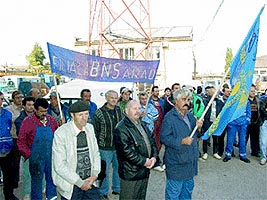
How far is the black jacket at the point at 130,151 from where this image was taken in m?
3.50

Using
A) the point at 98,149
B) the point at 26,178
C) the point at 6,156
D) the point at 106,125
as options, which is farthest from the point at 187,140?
the point at 6,156

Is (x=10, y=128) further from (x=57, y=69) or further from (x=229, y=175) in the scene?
(x=229, y=175)

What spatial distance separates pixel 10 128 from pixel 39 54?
197 ft

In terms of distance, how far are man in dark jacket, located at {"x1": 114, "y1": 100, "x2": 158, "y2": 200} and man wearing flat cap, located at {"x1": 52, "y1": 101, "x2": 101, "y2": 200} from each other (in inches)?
12.0

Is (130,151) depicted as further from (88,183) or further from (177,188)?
(177,188)

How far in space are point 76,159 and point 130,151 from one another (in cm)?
59

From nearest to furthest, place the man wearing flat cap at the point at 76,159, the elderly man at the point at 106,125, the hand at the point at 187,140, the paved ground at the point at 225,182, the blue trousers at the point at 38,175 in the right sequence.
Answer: the man wearing flat cap at the point at 76,159
the hand at the point at 187,140
the blue trousers at the point at 38,175
the elderly man at the point at 106,125
the paved ground at the point at 225,182

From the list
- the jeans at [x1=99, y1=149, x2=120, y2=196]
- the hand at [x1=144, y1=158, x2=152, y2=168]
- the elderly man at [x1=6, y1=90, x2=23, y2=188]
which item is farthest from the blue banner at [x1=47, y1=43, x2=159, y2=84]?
the hand at [x1=144, y1=158, x2=152, y2=168]

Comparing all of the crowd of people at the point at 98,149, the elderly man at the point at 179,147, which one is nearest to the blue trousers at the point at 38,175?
the crowd of people at the point at 98,149

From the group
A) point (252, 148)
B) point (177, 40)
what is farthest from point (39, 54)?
point (252, 148)

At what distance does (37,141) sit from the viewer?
4.22 metres

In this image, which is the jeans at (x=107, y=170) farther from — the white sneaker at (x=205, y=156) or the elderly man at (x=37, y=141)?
the white sneaker at (x=205, y=156)

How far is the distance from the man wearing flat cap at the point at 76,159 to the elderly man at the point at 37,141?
0.95 m

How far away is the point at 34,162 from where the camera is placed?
4254 millimetres
